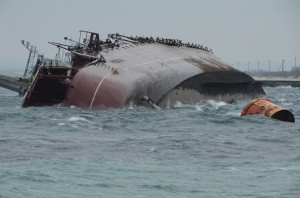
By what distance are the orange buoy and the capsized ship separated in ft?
16.2

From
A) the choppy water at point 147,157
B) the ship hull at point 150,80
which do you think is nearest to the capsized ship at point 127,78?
the ship hull at point 150,80

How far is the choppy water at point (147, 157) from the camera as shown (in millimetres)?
12391

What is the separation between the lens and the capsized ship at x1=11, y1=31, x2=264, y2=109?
28641mm

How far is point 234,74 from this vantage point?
43.4 meters

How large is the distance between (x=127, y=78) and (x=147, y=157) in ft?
46.0

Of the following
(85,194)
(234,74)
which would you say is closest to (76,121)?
(85,194)

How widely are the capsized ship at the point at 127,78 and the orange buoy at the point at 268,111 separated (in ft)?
16.2

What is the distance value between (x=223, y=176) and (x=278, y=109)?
1320 centimetres

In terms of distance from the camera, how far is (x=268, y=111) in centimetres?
2625

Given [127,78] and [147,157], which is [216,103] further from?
[147,157]

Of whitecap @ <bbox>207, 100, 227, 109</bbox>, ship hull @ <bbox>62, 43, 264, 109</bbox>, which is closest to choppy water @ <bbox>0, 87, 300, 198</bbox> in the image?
ship hull @ <bbox>62, 43, 264, 109</bbox>

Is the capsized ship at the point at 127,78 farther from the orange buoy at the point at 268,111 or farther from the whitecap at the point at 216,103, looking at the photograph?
the orange buoy at the point at 268,111

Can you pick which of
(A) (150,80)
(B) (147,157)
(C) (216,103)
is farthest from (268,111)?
(B) (147,157)

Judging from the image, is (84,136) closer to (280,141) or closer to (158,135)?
(158,135)
